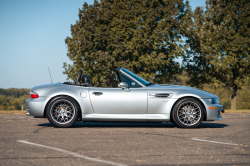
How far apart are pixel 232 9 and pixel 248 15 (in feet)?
4.56

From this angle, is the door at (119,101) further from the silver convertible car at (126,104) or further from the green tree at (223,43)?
the green tree at (223,43)

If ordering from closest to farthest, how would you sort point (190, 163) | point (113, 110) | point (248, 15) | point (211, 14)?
point (190, 163) → point (113, 110) → point (248, 15) → point (211, 14)

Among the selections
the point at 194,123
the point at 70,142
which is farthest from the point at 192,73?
the point at 70,142

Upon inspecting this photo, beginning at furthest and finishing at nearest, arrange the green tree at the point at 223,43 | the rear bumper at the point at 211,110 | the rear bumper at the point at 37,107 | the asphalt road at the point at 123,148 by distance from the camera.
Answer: the green tree at the point at 223,43
the rear bumper at the point at 37,107
the rear bumper at the point at 211,110
the asphalt road at the point at 123,148

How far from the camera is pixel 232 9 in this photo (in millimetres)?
24828

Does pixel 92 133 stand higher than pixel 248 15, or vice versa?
pixel 248 15

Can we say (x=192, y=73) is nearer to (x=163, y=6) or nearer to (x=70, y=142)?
(x=163, y=6)

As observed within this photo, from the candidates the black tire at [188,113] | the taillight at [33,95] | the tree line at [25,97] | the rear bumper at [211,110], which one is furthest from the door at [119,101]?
the tree line at [25,97]

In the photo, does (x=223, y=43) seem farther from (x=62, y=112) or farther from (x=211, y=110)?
(x=62, y=112)

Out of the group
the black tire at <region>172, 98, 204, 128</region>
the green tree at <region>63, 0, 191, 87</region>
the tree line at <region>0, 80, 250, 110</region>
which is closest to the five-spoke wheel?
the black tire at <region>172, 98, 204, 128</region>

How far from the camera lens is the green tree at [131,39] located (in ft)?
79.3

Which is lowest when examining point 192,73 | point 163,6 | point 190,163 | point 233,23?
point 190,163

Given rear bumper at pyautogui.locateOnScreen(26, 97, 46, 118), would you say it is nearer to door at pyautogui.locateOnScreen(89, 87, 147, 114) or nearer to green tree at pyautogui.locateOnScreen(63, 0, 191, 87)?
door at pyautogui.locateOnScreen(89, 87, 147, 114)

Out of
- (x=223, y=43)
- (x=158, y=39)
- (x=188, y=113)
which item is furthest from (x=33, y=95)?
(x=223, y=43)
